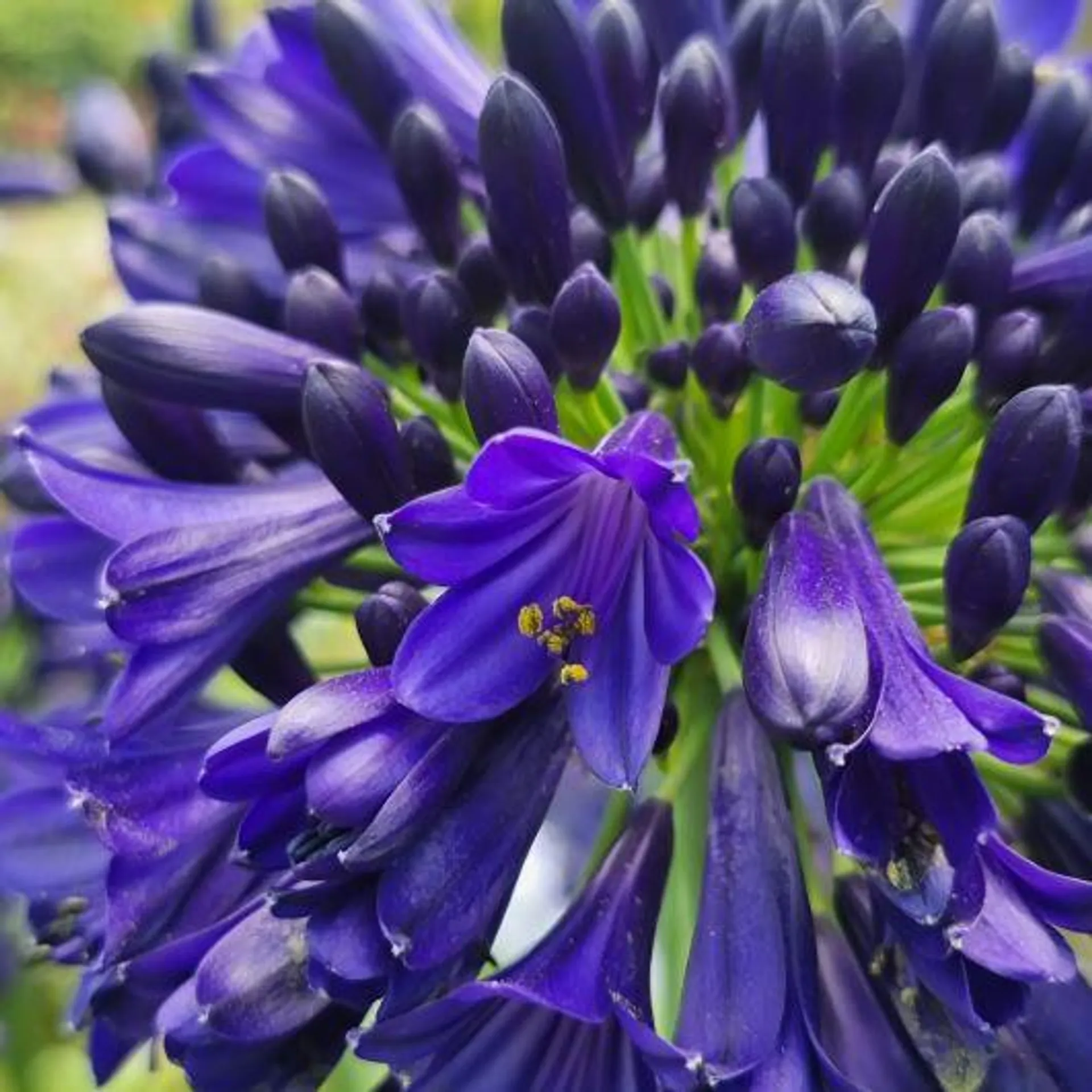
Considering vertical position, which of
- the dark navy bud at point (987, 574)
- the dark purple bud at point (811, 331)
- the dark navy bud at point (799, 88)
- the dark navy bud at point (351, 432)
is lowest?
the dark navy bud at point (351, 432)

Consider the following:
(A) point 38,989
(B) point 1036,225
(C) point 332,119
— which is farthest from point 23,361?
(B) point 1036,225

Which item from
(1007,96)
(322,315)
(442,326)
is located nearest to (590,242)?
(442,326)

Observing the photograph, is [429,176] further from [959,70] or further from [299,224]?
[959,70]

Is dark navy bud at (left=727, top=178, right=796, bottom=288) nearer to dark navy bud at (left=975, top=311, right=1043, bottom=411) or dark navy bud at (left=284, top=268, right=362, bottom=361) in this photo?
Result: dark navy bud at (left=975, top=311, right=1043, bottom=411)

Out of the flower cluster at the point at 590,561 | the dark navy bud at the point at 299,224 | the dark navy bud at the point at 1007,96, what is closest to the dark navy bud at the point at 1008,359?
the flower cluster at the point at 590,561

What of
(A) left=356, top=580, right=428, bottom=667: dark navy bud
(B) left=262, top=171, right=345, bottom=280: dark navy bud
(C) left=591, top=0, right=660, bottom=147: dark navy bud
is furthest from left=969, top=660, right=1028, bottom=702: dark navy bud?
(B) left=262, top=171, right=345, bottom=280: dark navy bud

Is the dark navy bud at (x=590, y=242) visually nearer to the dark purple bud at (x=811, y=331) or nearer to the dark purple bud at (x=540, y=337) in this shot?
the dark purple bud at (x=540, y=337)
